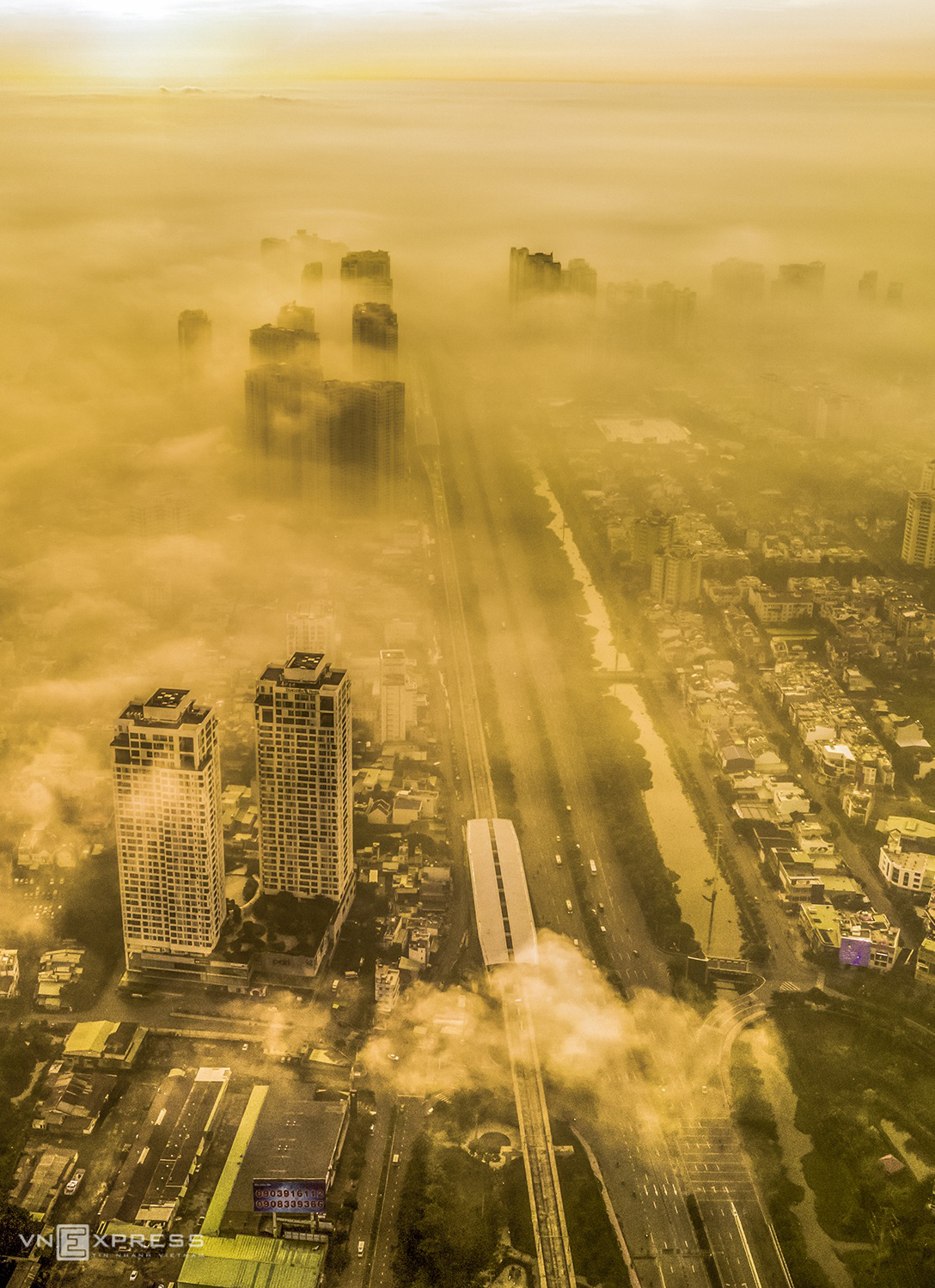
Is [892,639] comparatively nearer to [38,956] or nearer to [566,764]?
[566,764]

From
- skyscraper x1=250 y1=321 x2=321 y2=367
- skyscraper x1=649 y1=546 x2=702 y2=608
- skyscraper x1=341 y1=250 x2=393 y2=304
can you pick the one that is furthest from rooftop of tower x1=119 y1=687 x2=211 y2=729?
skyscraper x1=341 y1=250 x2=393 y2=304

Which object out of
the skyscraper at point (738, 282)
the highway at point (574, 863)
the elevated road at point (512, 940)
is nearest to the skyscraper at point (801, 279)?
the skyscraper at point (738, 282)

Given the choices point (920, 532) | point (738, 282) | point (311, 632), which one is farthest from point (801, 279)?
point (311, 632)

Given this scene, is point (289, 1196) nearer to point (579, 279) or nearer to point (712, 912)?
point (712, 912)

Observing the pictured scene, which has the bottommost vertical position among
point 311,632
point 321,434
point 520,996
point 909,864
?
point 520,996

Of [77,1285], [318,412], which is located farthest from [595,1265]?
[318,412]

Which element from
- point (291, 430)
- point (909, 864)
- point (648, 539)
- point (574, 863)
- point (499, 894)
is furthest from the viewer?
point (291, 430)
